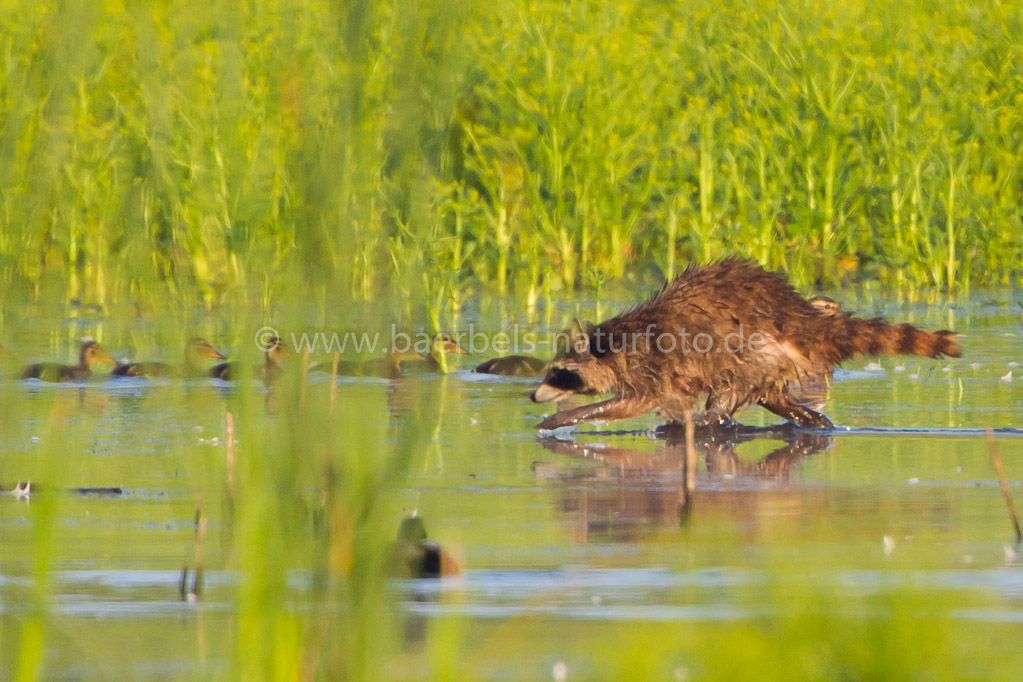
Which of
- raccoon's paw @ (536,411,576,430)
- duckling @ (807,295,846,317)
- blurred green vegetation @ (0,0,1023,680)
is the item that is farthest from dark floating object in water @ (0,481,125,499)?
duckling @ (807,295,846,317)

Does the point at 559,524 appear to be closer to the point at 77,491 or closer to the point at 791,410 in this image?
the point at 77,491

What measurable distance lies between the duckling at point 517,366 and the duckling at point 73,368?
7.43 feet

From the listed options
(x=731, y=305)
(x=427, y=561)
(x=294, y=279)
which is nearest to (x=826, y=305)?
(x=731, y=305)

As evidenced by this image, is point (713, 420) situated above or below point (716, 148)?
below

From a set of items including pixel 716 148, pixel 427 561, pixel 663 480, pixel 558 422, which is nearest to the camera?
pixel 427 561

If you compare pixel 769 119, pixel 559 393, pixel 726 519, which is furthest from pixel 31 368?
pixel 769 119

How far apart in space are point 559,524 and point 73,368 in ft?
17.0

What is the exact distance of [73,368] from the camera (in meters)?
9.96

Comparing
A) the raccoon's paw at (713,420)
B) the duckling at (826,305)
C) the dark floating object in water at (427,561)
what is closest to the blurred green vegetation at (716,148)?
the duckling at (826,305)

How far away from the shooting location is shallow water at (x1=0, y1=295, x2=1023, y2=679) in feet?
12.6

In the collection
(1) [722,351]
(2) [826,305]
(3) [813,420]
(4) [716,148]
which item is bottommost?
(3) [813,420]

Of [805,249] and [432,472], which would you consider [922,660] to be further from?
[805,249]

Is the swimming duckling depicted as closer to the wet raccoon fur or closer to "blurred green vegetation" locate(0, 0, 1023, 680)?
"blurred green vegetation" locate(0, 0, 1023, 680)

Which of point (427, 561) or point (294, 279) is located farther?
point (427, 561)
